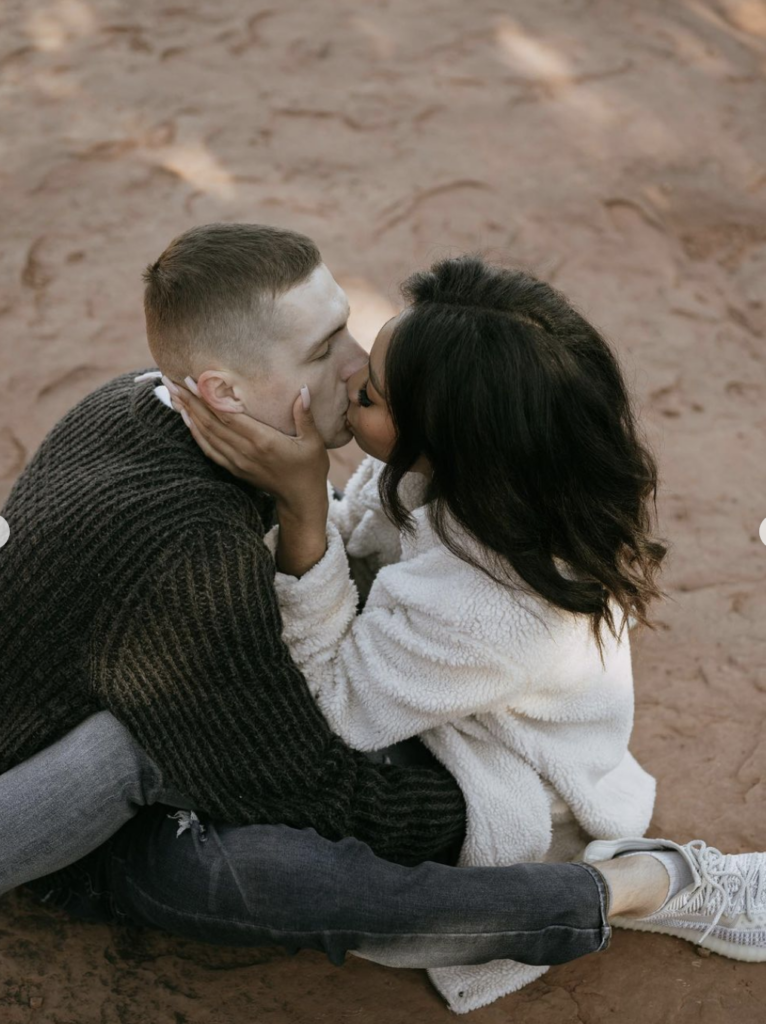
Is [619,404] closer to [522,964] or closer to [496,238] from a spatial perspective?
[522,964]

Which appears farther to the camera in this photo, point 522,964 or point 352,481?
point 352,481

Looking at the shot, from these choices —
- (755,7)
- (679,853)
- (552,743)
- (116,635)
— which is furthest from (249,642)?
(755,7)

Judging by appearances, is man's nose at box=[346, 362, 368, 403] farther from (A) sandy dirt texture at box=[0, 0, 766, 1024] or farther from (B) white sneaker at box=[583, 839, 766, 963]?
(A) sandy dirt texture at box=[0, 0, 766, 1024]

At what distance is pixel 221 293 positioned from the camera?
189 cm

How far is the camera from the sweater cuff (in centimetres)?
186

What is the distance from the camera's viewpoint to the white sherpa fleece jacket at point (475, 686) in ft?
5.85

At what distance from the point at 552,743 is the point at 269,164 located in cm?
286

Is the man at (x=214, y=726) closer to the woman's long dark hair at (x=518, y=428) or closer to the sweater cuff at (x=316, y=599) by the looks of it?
the sweater cuff at (x=316, y=599)

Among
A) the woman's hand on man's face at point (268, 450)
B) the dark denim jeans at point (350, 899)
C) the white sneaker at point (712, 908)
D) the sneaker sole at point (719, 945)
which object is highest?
the woman's hand on man's face at point (268, 450)

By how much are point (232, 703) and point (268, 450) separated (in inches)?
16.9

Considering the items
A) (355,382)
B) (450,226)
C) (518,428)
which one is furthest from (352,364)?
(450,226)

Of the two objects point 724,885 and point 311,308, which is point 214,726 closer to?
point 311,308

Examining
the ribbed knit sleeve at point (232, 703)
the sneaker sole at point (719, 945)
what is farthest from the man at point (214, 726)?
the sneaker sole at point (719, 945)

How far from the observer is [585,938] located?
1.83 metres
